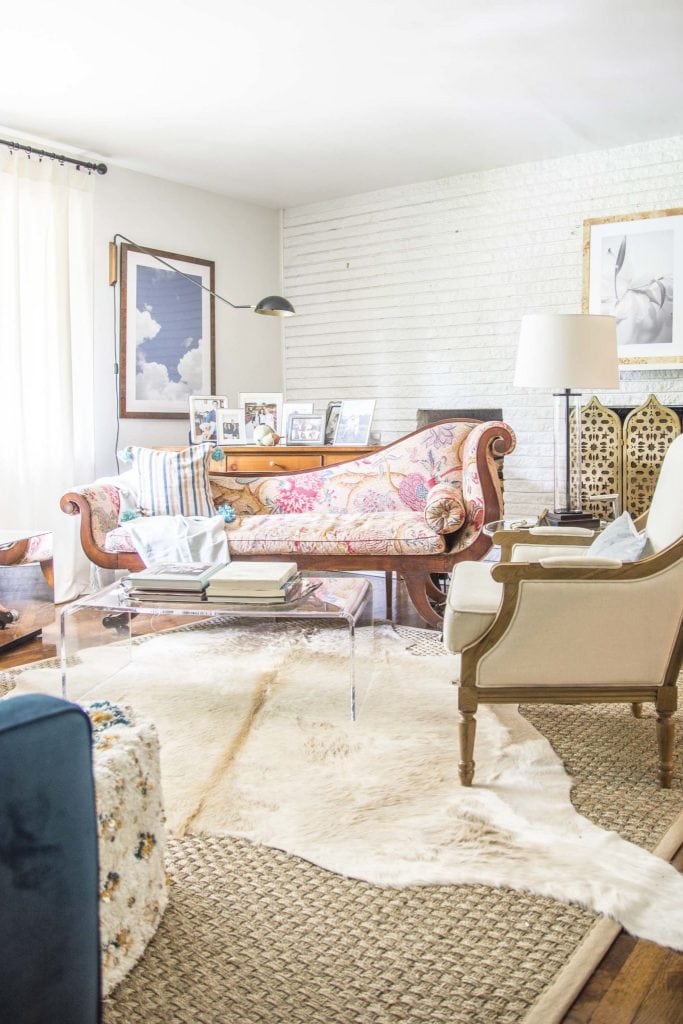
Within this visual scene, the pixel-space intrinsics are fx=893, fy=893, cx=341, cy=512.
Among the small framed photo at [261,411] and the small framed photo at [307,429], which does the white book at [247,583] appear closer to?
the small framed photo at [307,429]

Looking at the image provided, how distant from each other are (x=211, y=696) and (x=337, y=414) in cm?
274

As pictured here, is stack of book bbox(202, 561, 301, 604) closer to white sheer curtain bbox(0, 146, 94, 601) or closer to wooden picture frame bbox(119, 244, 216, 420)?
white sheer curtain bbox(0, 146, 94, 601)

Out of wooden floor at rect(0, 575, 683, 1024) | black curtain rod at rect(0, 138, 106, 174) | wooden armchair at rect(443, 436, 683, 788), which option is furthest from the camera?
black curtain rod at rect(0, 138, 106, 174)

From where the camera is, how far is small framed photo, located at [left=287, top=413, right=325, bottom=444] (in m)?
5.40

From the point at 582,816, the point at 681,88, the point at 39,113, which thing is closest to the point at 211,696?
the point at 582,816

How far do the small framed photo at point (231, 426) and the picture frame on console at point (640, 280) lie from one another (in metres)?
2.17

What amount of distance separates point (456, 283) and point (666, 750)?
399 cm

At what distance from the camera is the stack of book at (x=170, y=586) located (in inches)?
115

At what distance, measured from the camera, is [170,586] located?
2.95 m

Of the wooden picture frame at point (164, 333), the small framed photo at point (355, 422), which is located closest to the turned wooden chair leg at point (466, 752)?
the small framed photo at point (355, 422)

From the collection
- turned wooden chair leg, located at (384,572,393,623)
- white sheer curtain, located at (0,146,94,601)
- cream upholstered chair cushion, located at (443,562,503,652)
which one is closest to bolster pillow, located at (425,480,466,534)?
turned wooden chair leg, located at (384,572,393,623)

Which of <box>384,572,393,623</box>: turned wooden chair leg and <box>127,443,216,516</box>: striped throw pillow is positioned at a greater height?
<box>127,443,216,516</box>: striped throw pillow

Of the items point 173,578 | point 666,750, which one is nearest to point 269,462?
point 173,578

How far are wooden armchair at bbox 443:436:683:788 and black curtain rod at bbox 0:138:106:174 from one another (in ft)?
12.2
